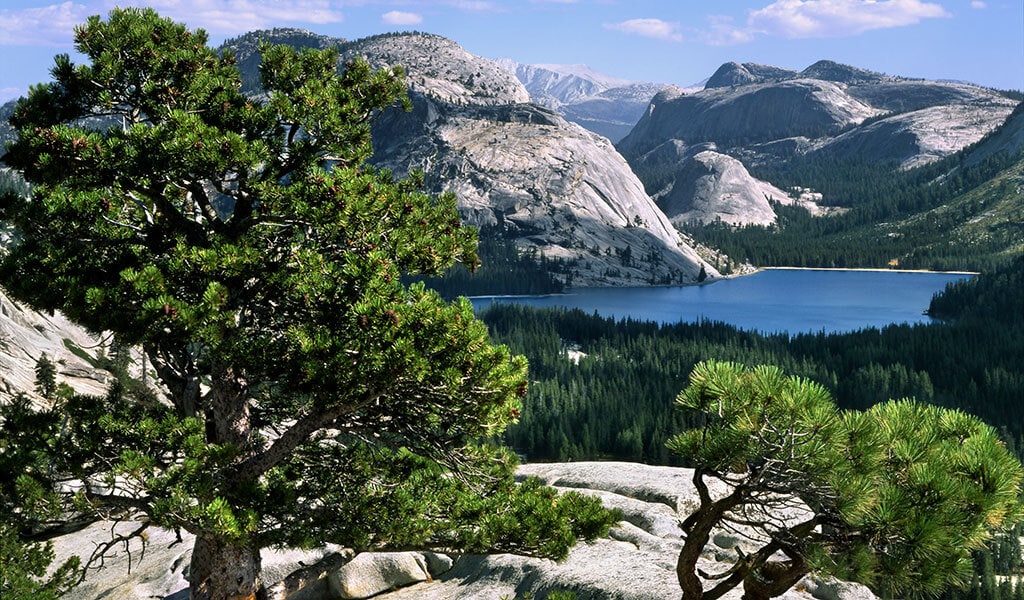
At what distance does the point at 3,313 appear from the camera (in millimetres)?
71562

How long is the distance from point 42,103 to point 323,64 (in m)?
4.58

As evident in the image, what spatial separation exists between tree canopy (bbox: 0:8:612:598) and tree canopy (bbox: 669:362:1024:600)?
3515 millimetres

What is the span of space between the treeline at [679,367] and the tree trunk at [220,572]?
66151 mm

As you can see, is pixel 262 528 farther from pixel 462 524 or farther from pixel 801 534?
pixel 801 534

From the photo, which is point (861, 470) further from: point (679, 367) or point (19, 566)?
point (679, 367)

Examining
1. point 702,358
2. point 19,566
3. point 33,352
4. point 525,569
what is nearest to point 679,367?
point 702,358

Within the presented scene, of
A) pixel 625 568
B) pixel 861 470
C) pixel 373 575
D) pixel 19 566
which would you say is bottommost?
pixel 373 575

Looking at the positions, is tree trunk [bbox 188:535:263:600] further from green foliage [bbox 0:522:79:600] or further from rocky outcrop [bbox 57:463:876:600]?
green foliage [bbox 0:522:79:600]

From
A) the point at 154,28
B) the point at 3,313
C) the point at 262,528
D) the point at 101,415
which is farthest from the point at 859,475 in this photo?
the point at 3,313

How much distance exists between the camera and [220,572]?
44.1 feet

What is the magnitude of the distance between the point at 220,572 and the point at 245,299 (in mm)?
4697

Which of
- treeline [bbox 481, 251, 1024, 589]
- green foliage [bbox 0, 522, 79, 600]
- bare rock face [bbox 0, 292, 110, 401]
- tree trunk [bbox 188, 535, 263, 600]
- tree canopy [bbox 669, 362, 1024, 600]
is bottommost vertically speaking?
treeline [bbox 481, 251, 1024, 589]

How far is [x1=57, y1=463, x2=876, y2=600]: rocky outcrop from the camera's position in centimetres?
1923

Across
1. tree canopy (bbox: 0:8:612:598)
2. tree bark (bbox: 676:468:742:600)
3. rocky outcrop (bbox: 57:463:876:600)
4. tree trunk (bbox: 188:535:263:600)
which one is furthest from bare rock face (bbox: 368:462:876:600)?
tree trunk (bbox: 188:535:263:600)
